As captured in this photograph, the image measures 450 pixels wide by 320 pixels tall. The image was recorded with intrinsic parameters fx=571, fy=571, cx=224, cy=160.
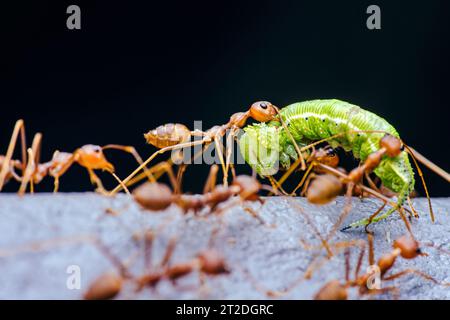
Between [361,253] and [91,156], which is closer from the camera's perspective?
[361,253]

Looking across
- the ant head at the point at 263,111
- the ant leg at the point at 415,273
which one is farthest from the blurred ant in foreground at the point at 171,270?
the ant head at the point at 263,111

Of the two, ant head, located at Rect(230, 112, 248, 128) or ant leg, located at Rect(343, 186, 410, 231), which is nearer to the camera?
ant leg, located at Rect(343, 186, 410, 231)

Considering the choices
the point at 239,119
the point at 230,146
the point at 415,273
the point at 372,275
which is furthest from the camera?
the point at 239,119

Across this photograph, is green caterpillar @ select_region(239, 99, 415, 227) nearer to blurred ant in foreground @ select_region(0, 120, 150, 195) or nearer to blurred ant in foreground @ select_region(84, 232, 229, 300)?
blurred ant in foreground @ select_region(0, 120, 150, 195)

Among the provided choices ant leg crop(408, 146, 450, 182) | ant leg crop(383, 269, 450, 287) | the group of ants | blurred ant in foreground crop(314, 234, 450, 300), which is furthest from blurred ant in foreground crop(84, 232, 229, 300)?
ant leg crop(408, 146, 450, 182)

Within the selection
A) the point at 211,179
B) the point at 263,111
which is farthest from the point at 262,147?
the point at 211,179

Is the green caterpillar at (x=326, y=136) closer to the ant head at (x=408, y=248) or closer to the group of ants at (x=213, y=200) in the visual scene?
the group of ants at (x=213, y=200)

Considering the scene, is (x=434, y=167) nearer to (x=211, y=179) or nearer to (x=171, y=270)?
(x=211, y=179)
